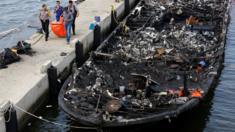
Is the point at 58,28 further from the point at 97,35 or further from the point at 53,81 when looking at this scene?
the point at 53,81

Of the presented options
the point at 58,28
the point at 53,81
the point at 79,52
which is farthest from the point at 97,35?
the point at 53,81

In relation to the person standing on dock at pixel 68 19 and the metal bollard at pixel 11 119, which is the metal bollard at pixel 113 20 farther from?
the metal bollard at pixel 11 119

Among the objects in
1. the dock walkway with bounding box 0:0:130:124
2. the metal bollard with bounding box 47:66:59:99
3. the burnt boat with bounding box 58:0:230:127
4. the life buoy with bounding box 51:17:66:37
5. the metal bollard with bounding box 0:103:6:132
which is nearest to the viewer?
the metal bollard with bounding box 0:103:6:132

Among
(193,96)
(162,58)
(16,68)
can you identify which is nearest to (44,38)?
(16,68)

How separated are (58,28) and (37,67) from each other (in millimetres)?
4032

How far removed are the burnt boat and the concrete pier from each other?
3.28 feet

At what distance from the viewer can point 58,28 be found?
20328 millimetres

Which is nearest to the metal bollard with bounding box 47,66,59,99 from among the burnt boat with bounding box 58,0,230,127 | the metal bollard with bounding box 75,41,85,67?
the burnt boat with bounding box 58,0,230,127

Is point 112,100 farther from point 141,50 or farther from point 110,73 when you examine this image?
point 141,50

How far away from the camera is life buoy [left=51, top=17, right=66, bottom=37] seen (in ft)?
66.2

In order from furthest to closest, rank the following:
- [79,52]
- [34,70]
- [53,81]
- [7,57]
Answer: [79,52] → [7,57] → [34,70] → [53,81]

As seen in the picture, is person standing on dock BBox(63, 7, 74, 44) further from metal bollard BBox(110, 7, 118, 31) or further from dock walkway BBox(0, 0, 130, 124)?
metal bollard BBox(110, 7, 118, 31)

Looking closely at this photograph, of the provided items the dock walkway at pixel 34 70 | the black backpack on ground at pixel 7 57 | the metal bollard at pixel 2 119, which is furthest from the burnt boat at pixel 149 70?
the black backpack on ground at pixel 7 57

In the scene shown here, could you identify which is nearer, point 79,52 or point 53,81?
point 53,81
